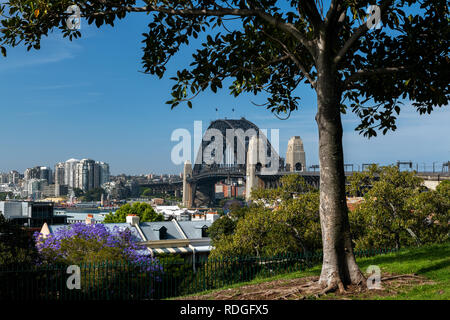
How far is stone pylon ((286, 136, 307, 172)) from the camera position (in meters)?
137

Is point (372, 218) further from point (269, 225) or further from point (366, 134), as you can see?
point (366, 134)

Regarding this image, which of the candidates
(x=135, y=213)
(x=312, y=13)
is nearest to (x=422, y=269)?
(x=312, y=13)

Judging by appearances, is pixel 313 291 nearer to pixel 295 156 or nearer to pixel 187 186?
pixel 295 156

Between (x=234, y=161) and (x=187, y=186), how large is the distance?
63.1 feet

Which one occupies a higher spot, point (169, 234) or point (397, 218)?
point (397, 218)

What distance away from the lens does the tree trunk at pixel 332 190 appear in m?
9.29

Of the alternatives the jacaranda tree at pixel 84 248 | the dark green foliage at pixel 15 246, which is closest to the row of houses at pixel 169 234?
the dark green foliage at pixel 15 246

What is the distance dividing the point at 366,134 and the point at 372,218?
12.5 meters

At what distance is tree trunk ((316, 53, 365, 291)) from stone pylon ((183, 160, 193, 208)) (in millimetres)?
158285

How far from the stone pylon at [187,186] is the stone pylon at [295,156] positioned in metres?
41.0

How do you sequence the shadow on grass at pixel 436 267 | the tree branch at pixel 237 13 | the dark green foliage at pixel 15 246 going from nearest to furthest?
the tree branch at pixel 237 13 → the shadow on grass at pixel 436 267 → the dark green foliage at pixel 15 246

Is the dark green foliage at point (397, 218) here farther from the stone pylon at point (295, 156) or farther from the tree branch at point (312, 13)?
the stone pylon at point (295, 156)

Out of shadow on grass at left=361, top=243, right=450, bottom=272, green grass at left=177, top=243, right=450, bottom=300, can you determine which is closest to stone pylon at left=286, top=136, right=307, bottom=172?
shadow on grass at left=361, top=243, right=450, bottom=272

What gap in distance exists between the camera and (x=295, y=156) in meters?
137
